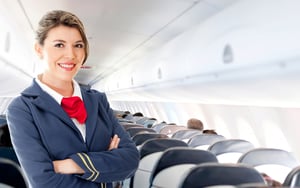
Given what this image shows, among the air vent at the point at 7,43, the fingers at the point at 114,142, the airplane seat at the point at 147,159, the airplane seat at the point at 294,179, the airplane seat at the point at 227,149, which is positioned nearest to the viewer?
the fingers at the point at 114,142

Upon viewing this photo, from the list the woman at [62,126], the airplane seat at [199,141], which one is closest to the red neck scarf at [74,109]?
Result: the woman at [62,126]

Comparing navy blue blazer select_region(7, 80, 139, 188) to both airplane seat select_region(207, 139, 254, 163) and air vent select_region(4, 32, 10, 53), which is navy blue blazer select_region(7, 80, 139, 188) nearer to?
airplane seat select_region(207, 139, 254, 163)

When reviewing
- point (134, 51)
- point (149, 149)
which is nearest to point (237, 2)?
point (149, 149)

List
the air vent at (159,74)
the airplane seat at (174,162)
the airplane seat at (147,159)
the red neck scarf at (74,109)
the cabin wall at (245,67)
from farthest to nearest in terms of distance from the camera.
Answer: the air vent at (159,74) → the airplane seat at (147,159) → the cabin wall at (245,67) → the airplane seat at (174,162) → the red neck scarf at (74,109)

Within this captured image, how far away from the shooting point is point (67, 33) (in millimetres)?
→ 1779

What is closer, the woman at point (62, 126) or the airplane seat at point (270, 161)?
the woman at point (62, 126)

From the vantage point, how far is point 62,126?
5.57 ft

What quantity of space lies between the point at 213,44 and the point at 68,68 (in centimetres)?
303

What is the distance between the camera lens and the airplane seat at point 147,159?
12.6 ft

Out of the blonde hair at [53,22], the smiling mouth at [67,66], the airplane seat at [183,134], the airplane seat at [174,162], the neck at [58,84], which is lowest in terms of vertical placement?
the airplane seat at [183,134]

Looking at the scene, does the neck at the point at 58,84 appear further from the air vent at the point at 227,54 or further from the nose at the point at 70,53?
the air vent at the point at 227,54

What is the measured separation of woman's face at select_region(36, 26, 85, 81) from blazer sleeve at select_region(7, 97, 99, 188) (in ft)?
0.64

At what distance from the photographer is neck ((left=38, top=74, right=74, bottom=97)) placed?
1.81 m

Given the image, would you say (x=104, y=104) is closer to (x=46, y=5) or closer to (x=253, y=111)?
(x=46, y=5)
